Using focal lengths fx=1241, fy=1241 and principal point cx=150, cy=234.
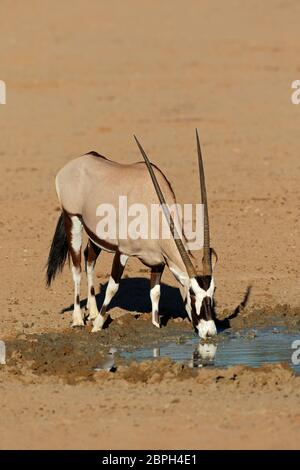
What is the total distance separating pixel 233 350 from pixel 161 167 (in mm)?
8113

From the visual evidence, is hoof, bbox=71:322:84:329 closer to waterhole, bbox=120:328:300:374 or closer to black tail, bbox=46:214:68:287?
black tail, bbox=46:214:68:287

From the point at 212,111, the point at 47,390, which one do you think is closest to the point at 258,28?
the point at 212,111

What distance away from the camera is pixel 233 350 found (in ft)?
26.7

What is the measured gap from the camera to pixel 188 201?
45.9 feet

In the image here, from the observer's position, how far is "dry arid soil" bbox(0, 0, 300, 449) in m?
6.54

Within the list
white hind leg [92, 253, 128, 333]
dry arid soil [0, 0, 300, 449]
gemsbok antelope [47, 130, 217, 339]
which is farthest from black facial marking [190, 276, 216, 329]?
white hind leg [92, 253, 128, 333]

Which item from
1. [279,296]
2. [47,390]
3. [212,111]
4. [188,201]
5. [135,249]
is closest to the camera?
[47,390]

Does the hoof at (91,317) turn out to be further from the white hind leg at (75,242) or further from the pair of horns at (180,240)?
the pair of horns at (180,240)

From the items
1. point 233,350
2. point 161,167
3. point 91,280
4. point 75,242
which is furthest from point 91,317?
point 161,167

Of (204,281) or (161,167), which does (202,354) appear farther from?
(161,167)

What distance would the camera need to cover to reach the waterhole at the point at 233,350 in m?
7.82

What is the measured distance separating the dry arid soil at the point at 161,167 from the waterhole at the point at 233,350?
28cm

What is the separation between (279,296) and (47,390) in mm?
3179
